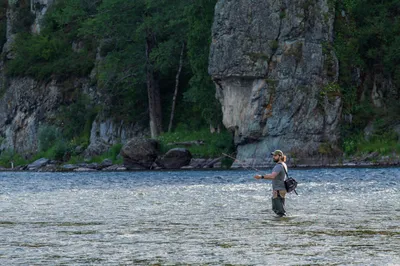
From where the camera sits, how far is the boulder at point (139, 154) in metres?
69.4

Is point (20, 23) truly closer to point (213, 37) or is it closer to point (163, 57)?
point (163, 57)

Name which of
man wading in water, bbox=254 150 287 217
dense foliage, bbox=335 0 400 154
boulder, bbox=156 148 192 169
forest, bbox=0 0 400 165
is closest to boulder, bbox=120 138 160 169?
boulder, bbox=156 148 192 169

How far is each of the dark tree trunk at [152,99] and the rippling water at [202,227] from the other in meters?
38.9

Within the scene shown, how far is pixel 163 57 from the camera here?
2936 inches

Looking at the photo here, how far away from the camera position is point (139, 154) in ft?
229

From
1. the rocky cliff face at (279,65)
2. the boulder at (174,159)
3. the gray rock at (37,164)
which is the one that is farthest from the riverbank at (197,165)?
the rocky cliff face at (279,65)

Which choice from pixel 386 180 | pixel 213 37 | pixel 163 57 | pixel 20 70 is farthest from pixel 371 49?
pixel 20 70

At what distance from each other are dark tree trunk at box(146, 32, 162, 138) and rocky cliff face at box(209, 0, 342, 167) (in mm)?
11571

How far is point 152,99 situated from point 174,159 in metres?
11.4

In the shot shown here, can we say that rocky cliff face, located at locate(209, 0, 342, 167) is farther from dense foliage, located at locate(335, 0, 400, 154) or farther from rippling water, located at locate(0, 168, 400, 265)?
rippling water, located at locate(0, 168, 400, 265)

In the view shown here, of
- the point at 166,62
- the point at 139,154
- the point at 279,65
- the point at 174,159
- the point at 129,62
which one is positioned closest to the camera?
the point at 279,65

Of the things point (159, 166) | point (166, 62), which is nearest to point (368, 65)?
point (166, 62)

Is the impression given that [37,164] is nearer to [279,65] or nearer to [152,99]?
[152,99]

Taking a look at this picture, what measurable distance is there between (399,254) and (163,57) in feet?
190
